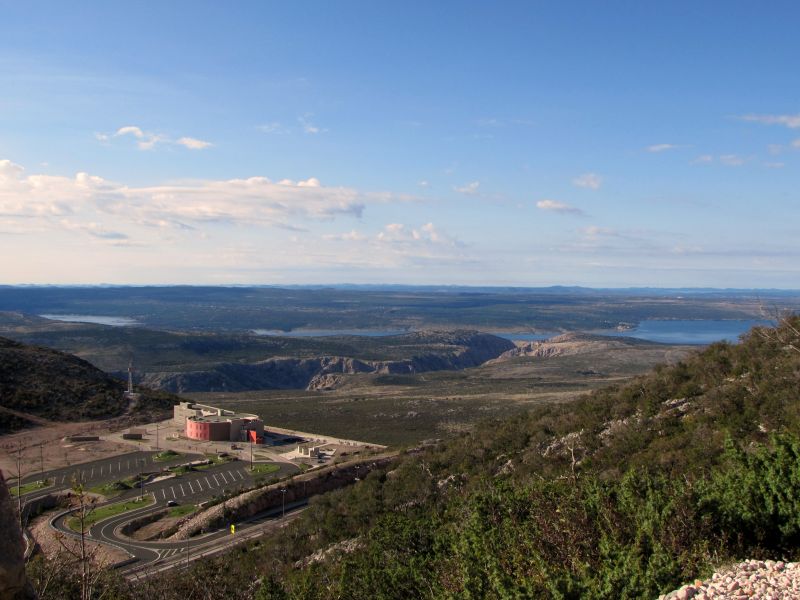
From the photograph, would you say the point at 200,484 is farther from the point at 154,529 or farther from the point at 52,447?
the point at 52,447

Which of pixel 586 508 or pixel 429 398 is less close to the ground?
pixel 586 508

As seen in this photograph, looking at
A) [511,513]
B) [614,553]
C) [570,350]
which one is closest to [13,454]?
[511,513]

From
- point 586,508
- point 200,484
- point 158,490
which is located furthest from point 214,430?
point 586,508

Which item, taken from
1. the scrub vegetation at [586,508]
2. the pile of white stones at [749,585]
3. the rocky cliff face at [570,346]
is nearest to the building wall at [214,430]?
the scrub vegetation at [586,508]

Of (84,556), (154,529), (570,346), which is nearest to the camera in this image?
(84,556)

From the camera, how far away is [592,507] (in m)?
11.4

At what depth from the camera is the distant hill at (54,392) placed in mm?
57688

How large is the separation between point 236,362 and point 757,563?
11892 centimetres

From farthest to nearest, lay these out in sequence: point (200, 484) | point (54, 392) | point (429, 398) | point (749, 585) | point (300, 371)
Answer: point (300, 371) → point (429, 398) → point (54, 392) → point (200, 484) → point (749, 585)

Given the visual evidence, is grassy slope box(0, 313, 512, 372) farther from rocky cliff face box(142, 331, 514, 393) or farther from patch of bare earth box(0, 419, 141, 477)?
patch of bare earth box(0, 419, 141, 477)

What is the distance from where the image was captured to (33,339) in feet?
456

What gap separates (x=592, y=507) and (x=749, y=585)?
362 centimetres

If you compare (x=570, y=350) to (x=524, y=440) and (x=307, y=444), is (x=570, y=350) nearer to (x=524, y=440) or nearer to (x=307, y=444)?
(x=307, y=444)

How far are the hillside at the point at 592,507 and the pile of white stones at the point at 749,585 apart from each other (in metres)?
0.48
